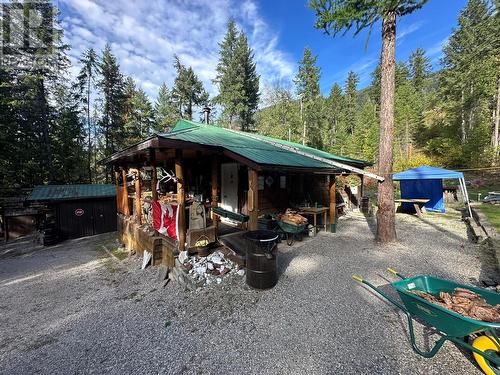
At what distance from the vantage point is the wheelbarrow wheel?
94.3 inches

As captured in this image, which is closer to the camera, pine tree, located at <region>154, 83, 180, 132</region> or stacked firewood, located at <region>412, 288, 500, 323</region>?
stacked firewood, located at <region>412, 288, 500, 323</region>

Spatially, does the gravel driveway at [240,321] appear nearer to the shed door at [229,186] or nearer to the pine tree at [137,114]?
the shed door at [229,186]

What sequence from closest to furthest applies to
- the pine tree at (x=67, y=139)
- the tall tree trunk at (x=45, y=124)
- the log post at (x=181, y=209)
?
the log post at (x=181, y=209) → the tall tree trunk at (x=45, y=124) → the pine tree at (x=67, y=139)

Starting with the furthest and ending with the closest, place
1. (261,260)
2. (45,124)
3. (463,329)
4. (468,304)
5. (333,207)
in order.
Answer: (45,124)
(333,207)
(261,260)
(468,304)
(463,329)

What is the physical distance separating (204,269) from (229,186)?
4.45 m

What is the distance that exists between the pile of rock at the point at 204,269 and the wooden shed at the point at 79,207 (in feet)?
38.7

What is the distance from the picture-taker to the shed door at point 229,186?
8797mm

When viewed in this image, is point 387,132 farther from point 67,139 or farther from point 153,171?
point 67,139

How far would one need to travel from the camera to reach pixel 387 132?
6.59m

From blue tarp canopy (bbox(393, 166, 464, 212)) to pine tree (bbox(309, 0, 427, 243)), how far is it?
511 cm

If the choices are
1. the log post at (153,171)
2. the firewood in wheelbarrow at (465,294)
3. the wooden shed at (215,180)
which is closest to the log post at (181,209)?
the wooden shed at (215,180)

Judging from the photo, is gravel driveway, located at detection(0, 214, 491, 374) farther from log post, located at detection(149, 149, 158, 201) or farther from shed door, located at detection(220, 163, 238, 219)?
shed door, located at detection(220, 163, 238, 219)

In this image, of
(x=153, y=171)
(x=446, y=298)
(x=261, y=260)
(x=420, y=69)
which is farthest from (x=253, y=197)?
(x=420, y=69)

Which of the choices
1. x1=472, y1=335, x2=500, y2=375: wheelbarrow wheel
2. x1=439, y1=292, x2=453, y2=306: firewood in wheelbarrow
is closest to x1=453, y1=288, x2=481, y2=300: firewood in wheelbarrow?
x1=439, y1=292, x2=453, y2=306: firewood in wheelbarrow
